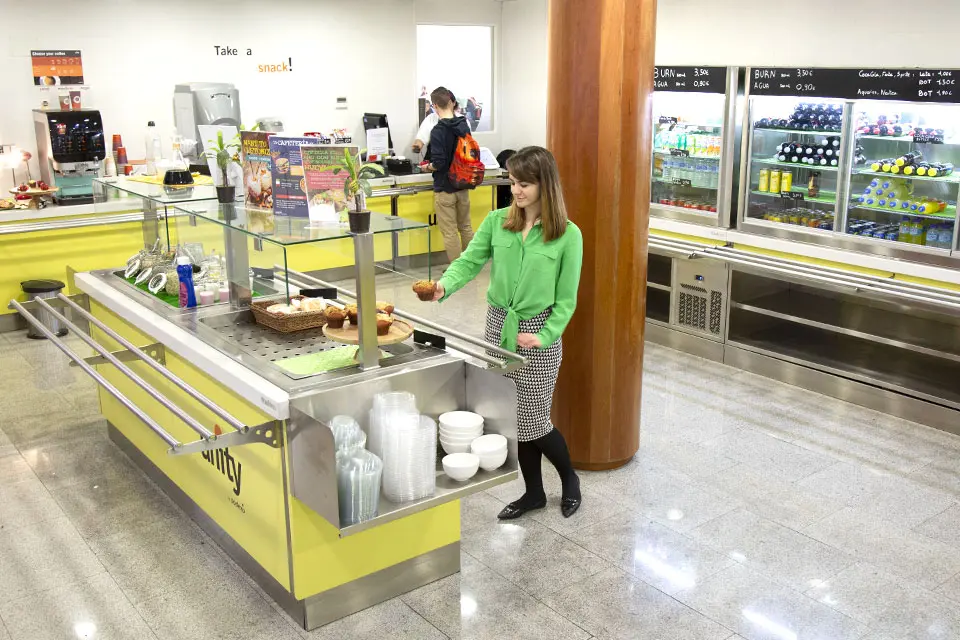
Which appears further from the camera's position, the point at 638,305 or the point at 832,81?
the point at 832,81

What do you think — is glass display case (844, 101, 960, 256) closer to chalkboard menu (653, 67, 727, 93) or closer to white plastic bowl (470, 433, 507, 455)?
chalkboard menu (653, 67, 727, 93)

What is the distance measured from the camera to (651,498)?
454 cm

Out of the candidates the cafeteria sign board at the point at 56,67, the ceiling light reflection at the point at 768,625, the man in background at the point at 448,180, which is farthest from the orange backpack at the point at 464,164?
the ceiling light reflection at the point at 768,625

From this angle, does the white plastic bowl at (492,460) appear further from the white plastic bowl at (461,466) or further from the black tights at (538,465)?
the black tights at (538,465)

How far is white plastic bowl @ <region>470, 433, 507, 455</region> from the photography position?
3344 mm

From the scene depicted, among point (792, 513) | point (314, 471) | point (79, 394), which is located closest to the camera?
point (314, 471)

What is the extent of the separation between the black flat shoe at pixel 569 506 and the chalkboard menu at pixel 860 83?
3.28m

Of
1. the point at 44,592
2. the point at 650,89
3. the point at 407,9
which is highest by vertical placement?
the point at 407,9

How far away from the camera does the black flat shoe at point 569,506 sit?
4.35 meters

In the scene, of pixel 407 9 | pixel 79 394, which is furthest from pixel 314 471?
pixel 407 9

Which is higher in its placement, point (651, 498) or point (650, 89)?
point (650, 89)

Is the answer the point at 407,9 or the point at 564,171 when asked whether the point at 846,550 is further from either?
the point at 407,9

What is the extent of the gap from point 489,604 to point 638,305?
5.95ft

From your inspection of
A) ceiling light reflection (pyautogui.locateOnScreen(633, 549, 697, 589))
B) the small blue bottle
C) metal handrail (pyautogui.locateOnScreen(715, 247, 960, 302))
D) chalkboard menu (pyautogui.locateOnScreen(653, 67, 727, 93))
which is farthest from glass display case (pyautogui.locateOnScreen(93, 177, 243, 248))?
chalkboard menu (pyautogui.locateOnScreen(653, 67, 727, 93))
